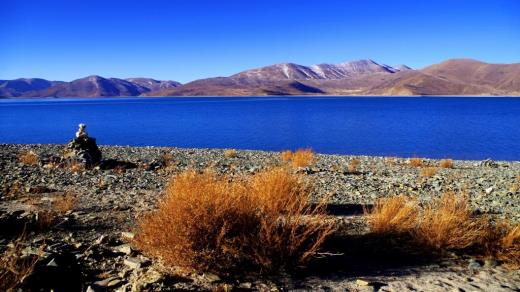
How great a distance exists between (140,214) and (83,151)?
6762 mm

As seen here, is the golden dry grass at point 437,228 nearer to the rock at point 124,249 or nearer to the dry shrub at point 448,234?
the dry shrub at point 448,234

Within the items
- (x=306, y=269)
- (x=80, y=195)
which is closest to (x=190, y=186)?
(x=306, y=269)

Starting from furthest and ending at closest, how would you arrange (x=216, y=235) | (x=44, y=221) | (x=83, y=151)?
1. (x=83, y=151)
2. (x=44, y=221)
3. (x=216, y=235)

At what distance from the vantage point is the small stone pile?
40.5 ft

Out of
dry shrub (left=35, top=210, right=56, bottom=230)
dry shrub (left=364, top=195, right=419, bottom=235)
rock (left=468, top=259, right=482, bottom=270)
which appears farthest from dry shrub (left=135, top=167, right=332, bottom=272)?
dry shrub (left=35, top=210, right=56, bottom=230)

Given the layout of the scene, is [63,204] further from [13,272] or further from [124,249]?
[13,272]

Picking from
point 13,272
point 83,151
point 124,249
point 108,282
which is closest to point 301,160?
point 83,151

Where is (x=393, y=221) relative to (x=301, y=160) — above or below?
above

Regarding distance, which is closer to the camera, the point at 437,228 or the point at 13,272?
the point at 13,272

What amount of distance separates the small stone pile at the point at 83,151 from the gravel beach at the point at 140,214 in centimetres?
73

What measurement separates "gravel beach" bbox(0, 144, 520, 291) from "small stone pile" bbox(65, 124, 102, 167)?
0.73 metres

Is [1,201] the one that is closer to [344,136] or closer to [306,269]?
[306,269]

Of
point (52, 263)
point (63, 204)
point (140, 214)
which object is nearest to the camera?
point (52, 263)

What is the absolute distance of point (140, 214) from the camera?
263 inches
